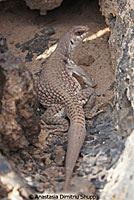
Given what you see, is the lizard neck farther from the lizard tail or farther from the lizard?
the lizard tail

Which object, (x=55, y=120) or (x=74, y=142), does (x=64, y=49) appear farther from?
(x=74, y=142)

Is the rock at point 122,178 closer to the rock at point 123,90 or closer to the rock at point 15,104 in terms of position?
the rock at point 123,90

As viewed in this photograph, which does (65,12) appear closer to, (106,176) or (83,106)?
(83,106)

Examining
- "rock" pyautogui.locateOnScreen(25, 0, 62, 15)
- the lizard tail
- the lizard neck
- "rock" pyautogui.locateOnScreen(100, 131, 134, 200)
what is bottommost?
the lizard tail

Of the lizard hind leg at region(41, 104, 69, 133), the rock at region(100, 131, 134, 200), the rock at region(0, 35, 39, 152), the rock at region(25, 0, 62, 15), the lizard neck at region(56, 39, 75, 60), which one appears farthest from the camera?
the rock at region(25, 0, 62, 15)

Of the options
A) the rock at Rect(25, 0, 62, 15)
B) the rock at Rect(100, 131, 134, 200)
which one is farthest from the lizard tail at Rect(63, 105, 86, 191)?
the rock at Rect(25, 0, 62, 15)

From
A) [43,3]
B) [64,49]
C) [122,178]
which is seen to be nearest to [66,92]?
[64,49]

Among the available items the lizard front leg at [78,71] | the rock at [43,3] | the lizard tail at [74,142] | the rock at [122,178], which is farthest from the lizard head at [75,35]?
the rock at [122,178]
